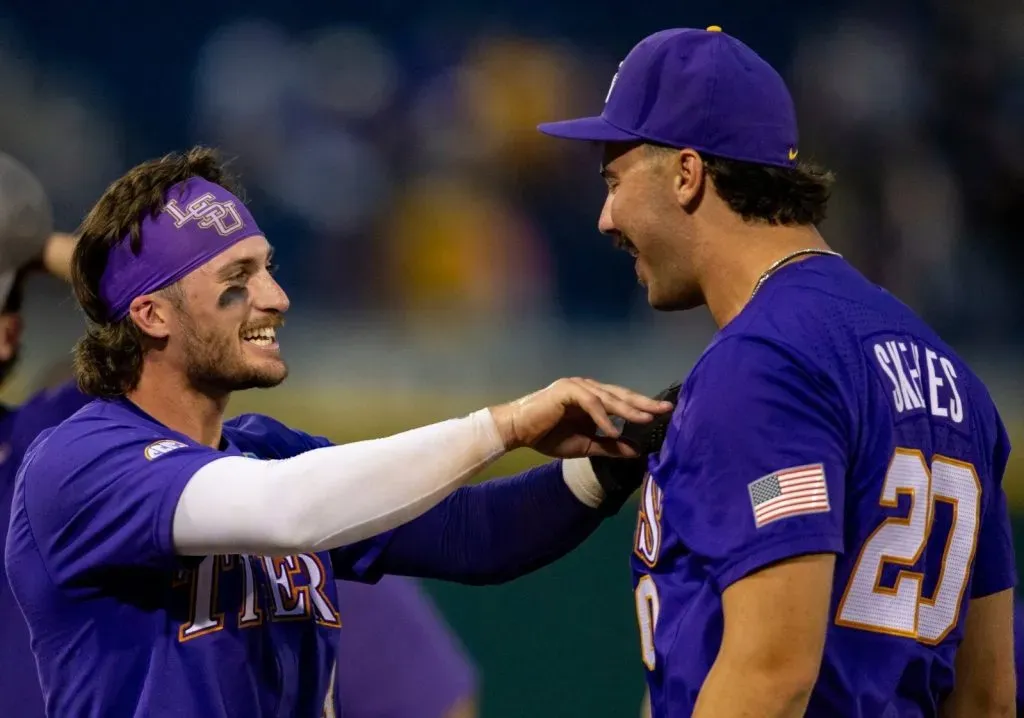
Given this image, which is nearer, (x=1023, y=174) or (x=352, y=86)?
(x=1023, y=174)

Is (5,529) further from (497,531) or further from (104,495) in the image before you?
(497,531)

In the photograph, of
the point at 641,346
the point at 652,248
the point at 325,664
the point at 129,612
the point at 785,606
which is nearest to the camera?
the point at 785,606

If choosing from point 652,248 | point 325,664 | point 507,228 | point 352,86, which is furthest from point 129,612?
point 352,86

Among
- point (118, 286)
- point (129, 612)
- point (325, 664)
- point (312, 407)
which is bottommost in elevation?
point (312, 407)

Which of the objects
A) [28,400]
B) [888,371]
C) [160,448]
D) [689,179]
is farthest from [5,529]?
[888,371]

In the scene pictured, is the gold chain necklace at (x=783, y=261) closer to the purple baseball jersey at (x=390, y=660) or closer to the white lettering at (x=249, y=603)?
the white lettering at (x=249, y=603)

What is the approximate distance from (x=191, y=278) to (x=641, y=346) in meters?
3.14

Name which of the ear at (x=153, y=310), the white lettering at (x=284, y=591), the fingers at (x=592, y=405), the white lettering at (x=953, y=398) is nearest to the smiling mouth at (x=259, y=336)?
the ear at (x=153, y=310)

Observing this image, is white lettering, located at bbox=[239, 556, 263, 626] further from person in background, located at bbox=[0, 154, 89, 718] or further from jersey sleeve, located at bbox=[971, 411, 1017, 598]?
Answer: jersey sleeve, located at bbox=[971, 411, 1017, 598]

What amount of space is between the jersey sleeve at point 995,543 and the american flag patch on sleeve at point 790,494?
46cm

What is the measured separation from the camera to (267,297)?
258 centimetres

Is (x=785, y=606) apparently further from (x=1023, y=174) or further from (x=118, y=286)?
(x=1023, y=174)

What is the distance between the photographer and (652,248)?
82.7 inches

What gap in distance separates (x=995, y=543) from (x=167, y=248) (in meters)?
1.51
